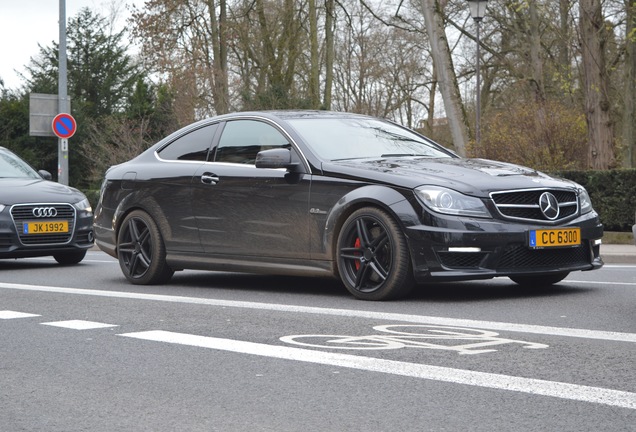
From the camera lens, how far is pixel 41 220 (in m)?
13.5

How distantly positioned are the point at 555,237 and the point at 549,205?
25 cm

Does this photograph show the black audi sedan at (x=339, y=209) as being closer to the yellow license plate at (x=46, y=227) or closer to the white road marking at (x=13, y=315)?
the white road marking at (x=13, y=315)

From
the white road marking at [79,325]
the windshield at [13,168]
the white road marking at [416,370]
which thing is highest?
the windshield at [13,168]

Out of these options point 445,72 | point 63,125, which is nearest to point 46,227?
point 63,125

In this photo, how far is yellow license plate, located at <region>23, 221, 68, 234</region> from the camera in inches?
527

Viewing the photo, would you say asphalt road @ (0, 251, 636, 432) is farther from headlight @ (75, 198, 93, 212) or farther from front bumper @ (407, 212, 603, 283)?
headlight @ (75, 198, 93, 212)

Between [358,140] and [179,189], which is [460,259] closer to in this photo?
[358,140]

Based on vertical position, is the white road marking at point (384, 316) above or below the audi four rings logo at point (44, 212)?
below

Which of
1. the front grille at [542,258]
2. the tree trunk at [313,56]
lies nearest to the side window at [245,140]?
the front grille at [542,258]

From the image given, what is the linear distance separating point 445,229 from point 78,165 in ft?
130

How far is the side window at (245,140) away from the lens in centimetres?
972

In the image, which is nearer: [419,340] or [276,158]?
[419,340]

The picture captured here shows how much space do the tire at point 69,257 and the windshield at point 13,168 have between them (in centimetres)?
118

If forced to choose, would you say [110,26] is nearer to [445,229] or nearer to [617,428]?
[445,229]
